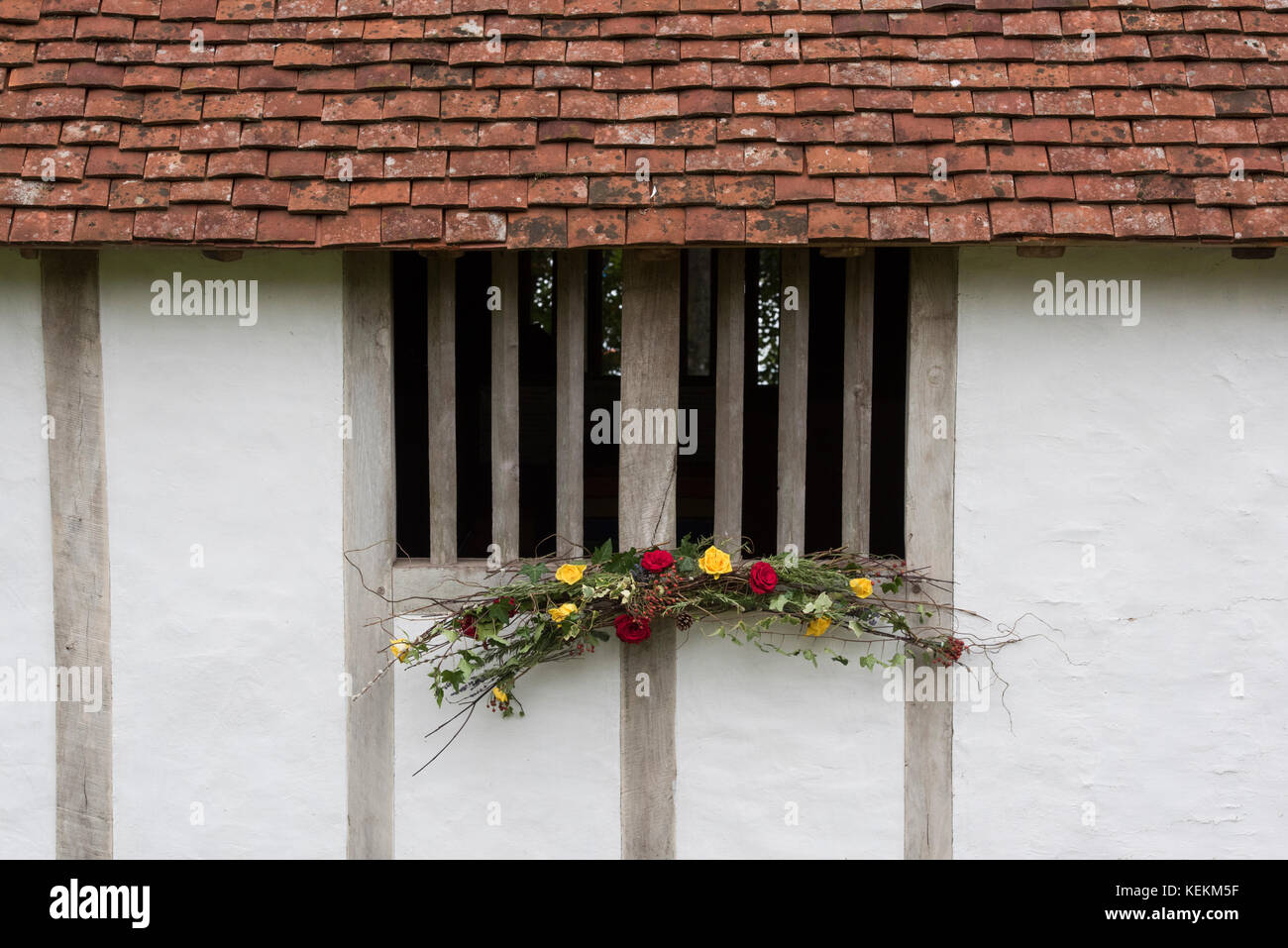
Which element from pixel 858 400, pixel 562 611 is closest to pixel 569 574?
pixel 562 611

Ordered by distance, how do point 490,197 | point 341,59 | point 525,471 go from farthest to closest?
point 525,471
point 341,59
point 490,197

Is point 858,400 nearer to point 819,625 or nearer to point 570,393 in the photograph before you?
point 819,625

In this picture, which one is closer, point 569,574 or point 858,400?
point 569,574

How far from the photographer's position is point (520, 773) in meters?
3.70

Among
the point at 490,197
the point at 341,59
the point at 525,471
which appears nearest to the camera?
the point at 490,197

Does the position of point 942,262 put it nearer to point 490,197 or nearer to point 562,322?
point 562,322

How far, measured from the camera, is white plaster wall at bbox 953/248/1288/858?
3588 mm

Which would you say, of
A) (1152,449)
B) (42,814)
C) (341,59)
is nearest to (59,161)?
(341,59)

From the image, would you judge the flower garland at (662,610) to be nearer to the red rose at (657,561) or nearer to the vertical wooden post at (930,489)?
the red rose at (657,561)

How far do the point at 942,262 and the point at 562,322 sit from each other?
5.01 feet

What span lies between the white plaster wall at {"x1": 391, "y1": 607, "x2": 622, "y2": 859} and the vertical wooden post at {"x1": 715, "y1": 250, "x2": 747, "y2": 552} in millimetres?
717

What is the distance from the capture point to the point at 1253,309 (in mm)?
3580

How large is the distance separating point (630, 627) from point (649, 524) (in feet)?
1.51

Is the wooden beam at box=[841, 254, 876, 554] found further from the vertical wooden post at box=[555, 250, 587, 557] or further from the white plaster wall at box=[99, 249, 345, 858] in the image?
the white plaster wall at box=[99, 249, 345, 858]
